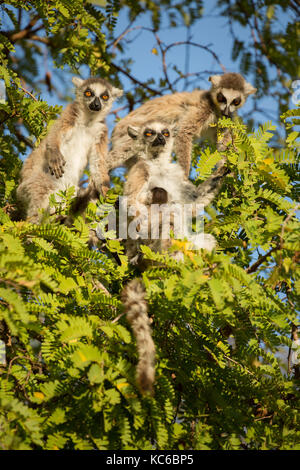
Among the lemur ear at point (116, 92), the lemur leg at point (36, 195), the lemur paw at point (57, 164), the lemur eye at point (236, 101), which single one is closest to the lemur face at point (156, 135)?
the lemur paw at point (57, 164)

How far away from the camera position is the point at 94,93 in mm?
6551

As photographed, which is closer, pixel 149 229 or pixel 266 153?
pixel 266 153

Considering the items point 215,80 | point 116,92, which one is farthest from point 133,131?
point 215,80

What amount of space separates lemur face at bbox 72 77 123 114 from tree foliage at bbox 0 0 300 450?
280 cm

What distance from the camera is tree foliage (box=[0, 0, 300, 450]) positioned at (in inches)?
105

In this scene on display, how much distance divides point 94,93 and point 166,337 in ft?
14.2

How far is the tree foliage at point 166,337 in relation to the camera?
266 cm

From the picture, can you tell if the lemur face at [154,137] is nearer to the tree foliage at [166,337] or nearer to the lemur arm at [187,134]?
the lemur arm at [187,134]

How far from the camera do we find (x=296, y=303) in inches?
116

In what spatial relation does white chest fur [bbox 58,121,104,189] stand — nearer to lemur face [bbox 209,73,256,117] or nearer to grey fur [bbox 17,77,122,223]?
grey fur [bbox 17,77,122,223]

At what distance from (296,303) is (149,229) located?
2.25 m

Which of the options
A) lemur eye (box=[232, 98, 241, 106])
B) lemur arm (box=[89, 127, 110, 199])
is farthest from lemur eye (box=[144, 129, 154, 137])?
lemur eye (box=[232, 98, 241, 106])
